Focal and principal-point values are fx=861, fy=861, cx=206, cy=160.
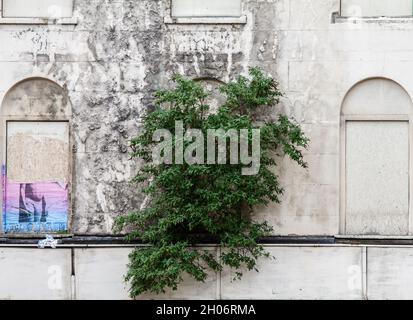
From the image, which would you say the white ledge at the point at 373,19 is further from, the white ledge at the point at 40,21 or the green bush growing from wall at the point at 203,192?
the white ledge at the point at 40,21

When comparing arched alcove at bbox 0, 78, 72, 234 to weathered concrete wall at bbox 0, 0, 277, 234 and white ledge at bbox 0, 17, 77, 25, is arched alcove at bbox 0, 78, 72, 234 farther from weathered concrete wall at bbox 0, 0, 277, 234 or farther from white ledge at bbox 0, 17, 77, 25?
white ledge at bbox 0, 17, 77, 25

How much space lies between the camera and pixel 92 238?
1692 cm

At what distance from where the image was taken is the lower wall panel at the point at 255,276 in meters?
16.4

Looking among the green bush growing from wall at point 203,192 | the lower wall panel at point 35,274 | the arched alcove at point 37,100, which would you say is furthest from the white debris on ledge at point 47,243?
the arched alcove at point 37,100

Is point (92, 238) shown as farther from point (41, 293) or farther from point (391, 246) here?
point (391, 246)

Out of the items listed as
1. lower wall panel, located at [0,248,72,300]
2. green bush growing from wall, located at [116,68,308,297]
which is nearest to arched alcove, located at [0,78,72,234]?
lower wall panel, located at [0,248,72,300]

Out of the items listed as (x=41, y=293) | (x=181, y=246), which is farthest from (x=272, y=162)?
(x=41, y=293)

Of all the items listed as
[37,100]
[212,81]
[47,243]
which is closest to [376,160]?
[212,81]

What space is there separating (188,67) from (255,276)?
4278 mm

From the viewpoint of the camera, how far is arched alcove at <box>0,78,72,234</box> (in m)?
17.1

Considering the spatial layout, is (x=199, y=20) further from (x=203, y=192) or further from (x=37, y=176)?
(x=37, y=176)

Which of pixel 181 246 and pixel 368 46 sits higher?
pixel 368 46

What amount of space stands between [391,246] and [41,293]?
680cm

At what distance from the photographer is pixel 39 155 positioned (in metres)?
17.2
